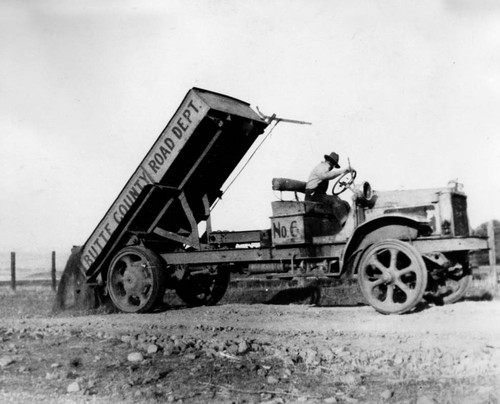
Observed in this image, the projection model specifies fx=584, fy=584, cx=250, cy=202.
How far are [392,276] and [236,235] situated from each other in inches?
116

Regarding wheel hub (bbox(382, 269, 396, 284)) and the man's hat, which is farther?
the man's hat

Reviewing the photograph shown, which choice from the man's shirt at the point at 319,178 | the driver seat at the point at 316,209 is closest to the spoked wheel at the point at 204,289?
the driver seat at the point at 316,209

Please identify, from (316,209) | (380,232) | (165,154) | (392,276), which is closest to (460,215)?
(380,232)

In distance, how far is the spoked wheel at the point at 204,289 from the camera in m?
10.7

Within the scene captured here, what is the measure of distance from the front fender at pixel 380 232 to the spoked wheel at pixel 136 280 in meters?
3.09

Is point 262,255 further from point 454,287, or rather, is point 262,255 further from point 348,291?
point 348,291

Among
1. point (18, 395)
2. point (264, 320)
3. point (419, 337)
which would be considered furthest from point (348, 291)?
point (18, 395)

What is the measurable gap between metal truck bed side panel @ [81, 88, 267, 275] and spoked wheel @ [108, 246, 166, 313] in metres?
0.39

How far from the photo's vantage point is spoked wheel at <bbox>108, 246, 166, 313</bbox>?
9398mm

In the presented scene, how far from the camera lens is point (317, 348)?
571 cm

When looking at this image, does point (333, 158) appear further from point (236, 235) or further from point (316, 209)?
point (236, 235)

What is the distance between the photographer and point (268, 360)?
5.36 metres

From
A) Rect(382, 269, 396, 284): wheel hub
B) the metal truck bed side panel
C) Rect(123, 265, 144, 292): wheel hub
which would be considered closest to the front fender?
Rect(382, 269, 396, 284): wheel hub

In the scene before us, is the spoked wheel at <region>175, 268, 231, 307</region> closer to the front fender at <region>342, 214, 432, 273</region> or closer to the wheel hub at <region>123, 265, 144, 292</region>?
the wheel hub at <region>123, 265, 144, 292</region>
